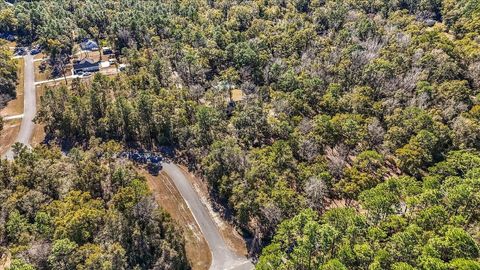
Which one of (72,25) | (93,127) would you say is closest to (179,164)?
(93,127)

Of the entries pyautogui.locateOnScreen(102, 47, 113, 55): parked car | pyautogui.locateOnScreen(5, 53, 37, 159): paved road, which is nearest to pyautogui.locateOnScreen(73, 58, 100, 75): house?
pyautogui.locateOnScreen(102, 47, 113, 55): parked car

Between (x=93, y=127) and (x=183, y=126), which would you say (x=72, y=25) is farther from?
(x=183, y=126)

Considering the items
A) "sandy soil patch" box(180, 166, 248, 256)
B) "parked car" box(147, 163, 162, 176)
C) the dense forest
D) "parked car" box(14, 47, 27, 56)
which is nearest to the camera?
the dense forest

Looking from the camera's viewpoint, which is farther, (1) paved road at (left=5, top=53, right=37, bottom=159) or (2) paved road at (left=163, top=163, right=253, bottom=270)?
(1) paved road at (left=5, top=53, right=37, bottom=159)

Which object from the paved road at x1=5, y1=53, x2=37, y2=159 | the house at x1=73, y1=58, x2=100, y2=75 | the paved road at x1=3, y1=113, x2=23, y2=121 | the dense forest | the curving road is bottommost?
the paved road at x1=3, y1=113, x2=23, y2=121

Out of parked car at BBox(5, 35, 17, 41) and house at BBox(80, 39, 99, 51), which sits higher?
house at BBox(80, 39, 99, 51)

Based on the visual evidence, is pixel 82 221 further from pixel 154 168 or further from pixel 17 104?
pixel 17 104

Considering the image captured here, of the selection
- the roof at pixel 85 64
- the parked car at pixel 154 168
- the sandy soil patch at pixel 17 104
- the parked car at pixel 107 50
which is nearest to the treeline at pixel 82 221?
the parked car at pixel 154 168

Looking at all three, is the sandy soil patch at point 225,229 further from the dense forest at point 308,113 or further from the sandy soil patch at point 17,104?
the sandy soil patch at point 17,104

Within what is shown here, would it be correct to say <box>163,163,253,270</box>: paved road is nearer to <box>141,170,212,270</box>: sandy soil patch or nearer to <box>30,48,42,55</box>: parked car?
<box>141,170,212,270</box>: sandy soil patch
